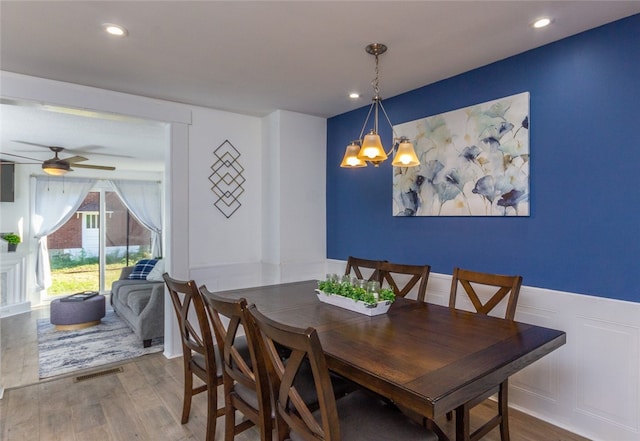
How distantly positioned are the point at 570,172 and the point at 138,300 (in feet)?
14.1

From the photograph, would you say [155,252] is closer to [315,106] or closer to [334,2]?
[315,106]

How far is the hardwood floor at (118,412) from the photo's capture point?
7.30ft

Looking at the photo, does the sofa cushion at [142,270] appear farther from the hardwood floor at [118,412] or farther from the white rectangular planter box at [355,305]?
the white rectangular planter box at [355,305]

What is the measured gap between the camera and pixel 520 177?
2.45m

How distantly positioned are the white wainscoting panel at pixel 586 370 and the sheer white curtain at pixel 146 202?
6871 millimetres

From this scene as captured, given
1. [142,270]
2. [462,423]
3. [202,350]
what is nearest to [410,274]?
[462,423]

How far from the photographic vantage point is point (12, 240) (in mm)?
5457

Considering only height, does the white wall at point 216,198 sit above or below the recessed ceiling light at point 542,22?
below

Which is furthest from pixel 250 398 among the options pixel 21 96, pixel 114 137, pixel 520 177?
pixel 114 137

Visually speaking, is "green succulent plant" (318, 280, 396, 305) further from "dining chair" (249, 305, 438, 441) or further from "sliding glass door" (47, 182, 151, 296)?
"sliding glass door" (47, 182, 151, 296)

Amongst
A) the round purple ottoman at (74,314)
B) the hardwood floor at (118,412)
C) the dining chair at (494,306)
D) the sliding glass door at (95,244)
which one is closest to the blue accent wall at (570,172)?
the dining chair at (494,306)

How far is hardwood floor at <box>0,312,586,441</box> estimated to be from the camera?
223 cm

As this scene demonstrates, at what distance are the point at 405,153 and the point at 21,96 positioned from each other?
2.94 metres

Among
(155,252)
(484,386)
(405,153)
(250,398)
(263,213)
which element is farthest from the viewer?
(155,252)
